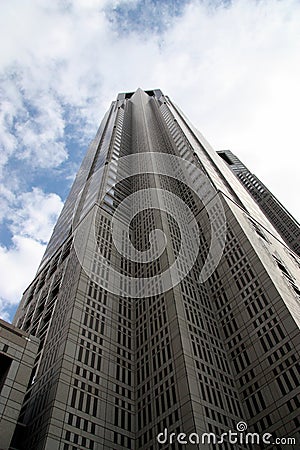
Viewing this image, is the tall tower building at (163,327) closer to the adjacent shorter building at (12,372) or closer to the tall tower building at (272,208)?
the adjacent shorter building at (12,372)

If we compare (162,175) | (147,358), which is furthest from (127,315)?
(162,175)

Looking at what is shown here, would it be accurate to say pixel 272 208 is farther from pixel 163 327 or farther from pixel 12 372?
pixel 12 372

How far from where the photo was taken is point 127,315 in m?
59.0

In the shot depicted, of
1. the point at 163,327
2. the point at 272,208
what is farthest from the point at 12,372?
the point at 272,208

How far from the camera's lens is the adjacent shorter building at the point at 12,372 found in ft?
109

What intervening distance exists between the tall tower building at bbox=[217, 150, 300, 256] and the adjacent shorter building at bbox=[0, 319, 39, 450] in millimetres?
98059

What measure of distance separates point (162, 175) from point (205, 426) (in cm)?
6351

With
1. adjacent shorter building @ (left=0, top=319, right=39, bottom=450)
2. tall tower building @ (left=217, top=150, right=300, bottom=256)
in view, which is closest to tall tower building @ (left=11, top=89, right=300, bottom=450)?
adjacent shorter building @ (left=0, top=319, right=39, bottom=450)

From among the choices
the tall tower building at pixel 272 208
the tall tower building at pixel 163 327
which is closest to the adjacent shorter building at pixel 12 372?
the tall tower building at pixel 163 327

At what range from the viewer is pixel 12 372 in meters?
37.3

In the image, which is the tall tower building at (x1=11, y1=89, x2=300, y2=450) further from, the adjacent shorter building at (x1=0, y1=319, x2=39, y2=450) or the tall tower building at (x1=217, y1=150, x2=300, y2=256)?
the tall tower building at (x1=217, y1=150, x2=300, y2=256)

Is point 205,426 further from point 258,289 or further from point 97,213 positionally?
point 97,213

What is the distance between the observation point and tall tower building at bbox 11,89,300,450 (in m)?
39.5

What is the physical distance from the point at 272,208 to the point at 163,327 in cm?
9930
